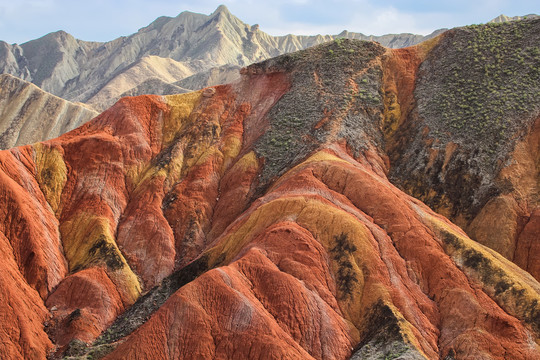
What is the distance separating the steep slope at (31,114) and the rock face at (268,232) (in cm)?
5652

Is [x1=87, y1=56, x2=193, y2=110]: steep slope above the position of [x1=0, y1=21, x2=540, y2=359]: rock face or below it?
above

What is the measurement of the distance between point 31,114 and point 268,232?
89.5 meters

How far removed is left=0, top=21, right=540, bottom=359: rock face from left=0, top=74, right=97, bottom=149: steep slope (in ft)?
185

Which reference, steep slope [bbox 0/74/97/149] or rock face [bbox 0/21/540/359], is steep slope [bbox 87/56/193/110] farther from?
rock face [bbox 0/21/540/359]

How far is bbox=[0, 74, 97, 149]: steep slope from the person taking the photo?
11062 centimetres

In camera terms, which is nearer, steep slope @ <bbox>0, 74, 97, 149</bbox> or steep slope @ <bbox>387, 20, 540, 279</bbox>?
steep slope @ <bbox>387, 20, 540, 279</bbox>

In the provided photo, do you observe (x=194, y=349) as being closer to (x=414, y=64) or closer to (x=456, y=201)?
(x=456, y=201)

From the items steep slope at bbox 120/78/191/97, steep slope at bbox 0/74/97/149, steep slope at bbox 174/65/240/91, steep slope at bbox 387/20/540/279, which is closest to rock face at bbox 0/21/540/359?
steep slope at bbox 387/20/540/279

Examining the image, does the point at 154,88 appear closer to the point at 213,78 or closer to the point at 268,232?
the point at 213,78

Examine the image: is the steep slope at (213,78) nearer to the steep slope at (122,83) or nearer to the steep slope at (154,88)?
the steep slope at (122,83)

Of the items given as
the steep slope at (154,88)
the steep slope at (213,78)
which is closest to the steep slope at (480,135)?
the steep slope at (154,88)

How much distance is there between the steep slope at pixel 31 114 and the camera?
11062 centimetres

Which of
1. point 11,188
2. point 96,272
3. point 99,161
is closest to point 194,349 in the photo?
point 96,272

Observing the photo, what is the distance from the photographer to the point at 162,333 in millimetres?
33562
